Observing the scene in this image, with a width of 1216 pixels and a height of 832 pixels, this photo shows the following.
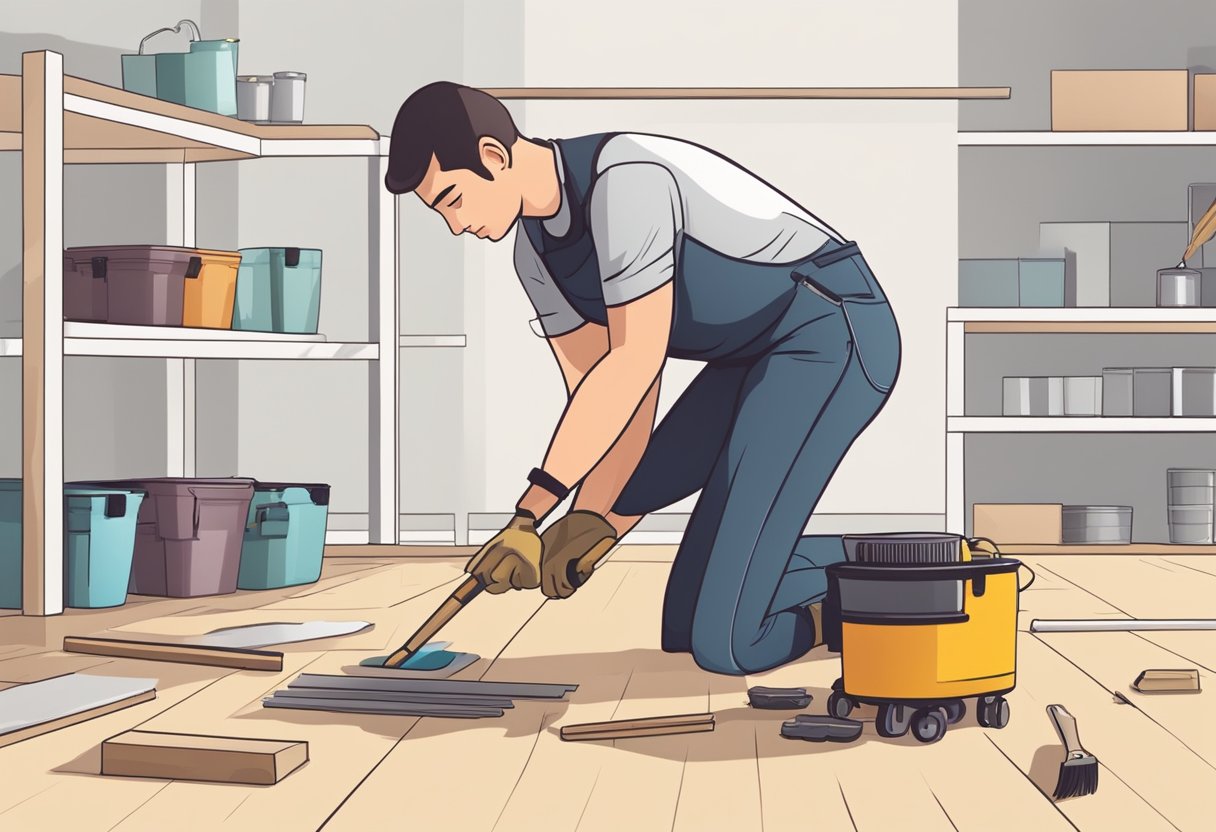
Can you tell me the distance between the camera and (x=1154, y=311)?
14.2ft

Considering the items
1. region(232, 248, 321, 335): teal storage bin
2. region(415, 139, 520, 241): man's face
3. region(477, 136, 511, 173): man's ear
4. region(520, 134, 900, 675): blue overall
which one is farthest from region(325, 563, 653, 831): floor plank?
region(232, 248, 321, 335): teal storage bin

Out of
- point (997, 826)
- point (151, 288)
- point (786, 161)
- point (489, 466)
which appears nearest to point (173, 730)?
point (997, 826)

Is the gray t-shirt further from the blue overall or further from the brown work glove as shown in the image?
the brown work glove

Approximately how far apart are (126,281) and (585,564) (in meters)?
1.67

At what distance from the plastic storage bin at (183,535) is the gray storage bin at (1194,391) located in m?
2.96

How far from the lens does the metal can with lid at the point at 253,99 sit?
4.00 m

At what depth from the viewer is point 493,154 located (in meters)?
2.02

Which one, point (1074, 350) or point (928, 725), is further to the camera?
point (1074, 350)

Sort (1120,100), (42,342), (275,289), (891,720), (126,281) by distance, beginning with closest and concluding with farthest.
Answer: (891,720) → (42,342) → (126,281) → (275,289) → (1120,100)

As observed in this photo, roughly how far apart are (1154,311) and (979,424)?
67 centimetres

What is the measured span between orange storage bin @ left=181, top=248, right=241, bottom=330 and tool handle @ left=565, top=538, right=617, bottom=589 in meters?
1.62

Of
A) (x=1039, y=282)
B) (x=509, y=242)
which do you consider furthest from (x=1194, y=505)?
(x=509, y=242)

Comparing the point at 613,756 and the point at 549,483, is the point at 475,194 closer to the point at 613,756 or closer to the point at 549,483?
the point at 549,483

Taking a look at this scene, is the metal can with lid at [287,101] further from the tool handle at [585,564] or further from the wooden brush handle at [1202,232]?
the wooden brush handle at [1202,232]
